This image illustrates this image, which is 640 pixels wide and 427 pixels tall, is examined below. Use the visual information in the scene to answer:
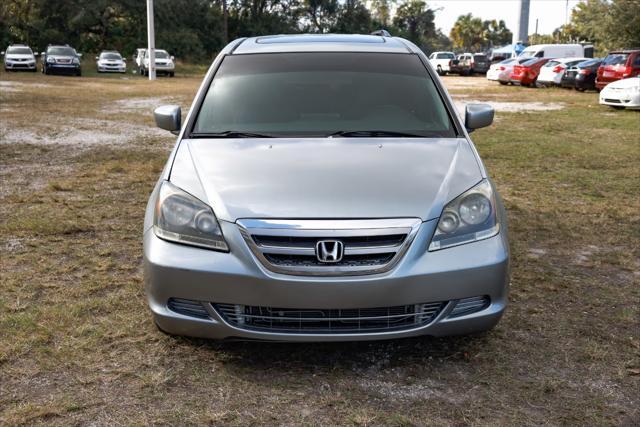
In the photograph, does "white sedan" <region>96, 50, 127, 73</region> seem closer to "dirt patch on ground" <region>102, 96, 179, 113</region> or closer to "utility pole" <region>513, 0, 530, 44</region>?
"dirt patch on ground" <region>102, 96, 179, 113</region>

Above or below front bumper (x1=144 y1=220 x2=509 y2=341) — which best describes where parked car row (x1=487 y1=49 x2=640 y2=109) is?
above

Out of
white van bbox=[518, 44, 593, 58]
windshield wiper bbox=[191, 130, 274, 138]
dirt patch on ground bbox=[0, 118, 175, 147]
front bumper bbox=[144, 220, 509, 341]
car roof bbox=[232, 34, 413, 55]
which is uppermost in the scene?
white van bbox=[518, 44, 593, 58]

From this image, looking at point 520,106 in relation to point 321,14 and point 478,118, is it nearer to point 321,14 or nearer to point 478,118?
point 478,118

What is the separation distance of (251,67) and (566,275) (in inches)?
100

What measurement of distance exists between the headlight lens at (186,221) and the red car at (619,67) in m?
22.2

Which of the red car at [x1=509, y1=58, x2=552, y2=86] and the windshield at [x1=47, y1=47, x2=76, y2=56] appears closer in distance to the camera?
the red car at [x1=509, y1=58, x2=552, y2=86]

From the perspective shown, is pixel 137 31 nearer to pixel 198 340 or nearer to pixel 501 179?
pixel 501 179

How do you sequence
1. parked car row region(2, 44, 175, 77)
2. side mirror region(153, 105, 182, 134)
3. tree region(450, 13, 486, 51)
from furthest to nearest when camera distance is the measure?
tree region(450, 13, 486, 51), parked car row region(2, 44, 175, 77), side mirror region(153, 105, 182, 134)

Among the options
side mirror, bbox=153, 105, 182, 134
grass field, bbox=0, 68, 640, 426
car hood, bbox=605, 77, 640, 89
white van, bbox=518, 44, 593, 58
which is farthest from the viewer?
white van, bbox=518, 44, 593, 58

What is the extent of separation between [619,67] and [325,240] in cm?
2277

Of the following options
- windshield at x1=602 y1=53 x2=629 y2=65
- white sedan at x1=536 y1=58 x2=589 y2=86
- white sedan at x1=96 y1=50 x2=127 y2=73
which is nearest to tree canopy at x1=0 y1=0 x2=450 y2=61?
Result: white sedan at x1=96 y1=50 x2=127 y2=73

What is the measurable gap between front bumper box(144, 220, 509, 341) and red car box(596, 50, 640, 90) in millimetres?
21837

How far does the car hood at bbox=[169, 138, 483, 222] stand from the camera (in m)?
3.11

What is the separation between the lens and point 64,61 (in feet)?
117
